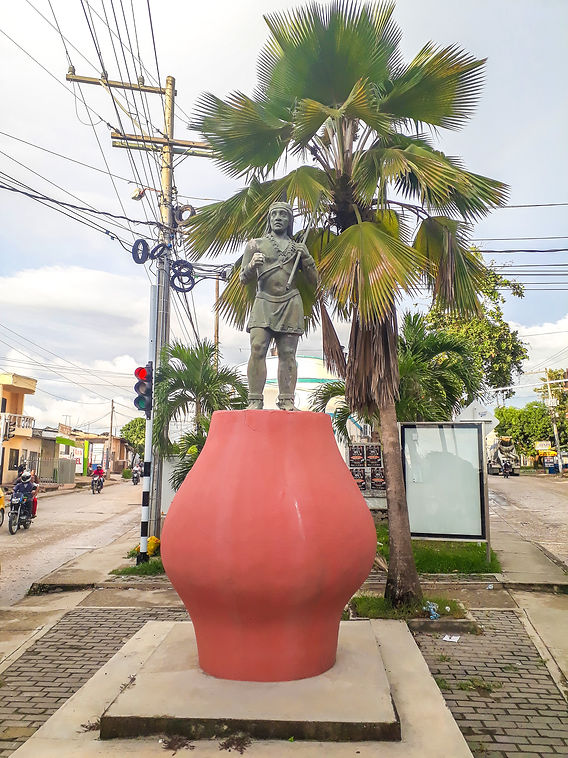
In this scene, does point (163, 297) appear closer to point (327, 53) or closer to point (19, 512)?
point (327, 53)

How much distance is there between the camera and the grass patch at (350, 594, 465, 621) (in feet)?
21.9

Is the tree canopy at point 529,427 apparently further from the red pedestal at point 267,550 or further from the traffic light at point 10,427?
the red pedestal at point 267,550

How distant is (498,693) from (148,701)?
2.89m

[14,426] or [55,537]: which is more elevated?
[14,426]

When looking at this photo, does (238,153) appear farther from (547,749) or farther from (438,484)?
(547,749)

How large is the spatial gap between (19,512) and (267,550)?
478 inches

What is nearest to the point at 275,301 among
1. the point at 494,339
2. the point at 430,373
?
the point at 430,373

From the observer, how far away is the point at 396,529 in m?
7.03

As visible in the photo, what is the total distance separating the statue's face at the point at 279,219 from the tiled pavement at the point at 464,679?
3.92 m

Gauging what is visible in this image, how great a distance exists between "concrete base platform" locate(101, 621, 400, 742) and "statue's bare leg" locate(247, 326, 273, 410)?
208cm

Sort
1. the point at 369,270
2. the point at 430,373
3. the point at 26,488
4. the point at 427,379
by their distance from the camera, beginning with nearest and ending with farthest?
the point at 369,270, the point at 427,379, the point at 430,373, the point at 26,488

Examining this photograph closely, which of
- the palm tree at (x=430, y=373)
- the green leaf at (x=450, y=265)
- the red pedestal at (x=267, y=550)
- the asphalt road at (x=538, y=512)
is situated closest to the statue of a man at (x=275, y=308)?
the red pedestal at (x=267, y=550)

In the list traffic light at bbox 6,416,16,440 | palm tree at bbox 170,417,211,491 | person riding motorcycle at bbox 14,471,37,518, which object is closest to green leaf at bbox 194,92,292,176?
palm tree at bbox 170,417,211,491

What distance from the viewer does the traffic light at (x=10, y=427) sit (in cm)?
2658
